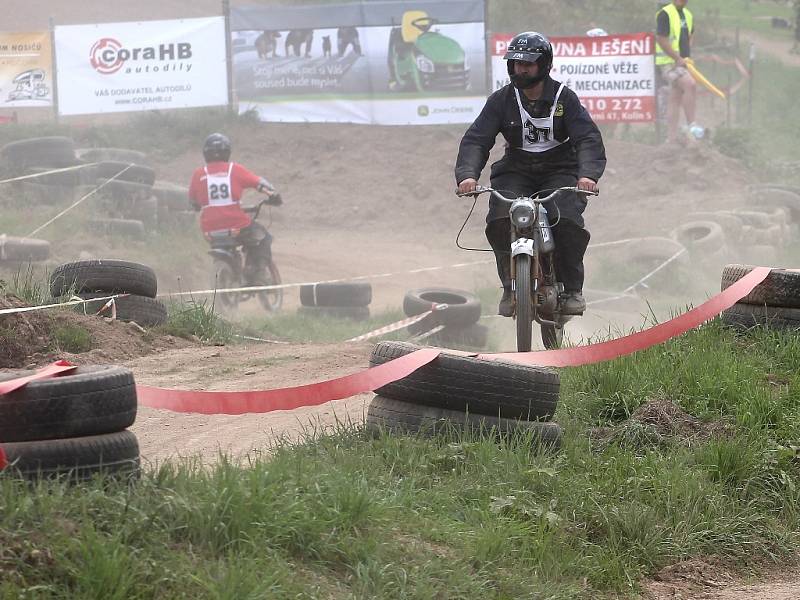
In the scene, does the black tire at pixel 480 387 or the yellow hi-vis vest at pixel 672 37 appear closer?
the black tire at pixel 480 387

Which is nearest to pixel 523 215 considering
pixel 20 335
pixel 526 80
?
pixel 526 80

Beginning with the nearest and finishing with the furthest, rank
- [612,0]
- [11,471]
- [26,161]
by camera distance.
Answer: [11,471], [26,161], [612,0]

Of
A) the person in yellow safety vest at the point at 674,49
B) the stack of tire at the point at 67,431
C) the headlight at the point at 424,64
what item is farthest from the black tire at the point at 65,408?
the person in yellow safety vest at the point at 674,49

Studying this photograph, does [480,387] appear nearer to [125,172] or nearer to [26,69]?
[125,172]

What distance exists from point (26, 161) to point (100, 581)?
17.6 metres

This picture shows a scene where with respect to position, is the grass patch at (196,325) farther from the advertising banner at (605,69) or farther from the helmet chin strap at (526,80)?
the advertising banner at (605,69)

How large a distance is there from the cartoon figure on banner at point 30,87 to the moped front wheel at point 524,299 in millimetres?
14956

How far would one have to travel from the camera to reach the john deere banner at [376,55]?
20344mm

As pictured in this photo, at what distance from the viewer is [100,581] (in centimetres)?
349

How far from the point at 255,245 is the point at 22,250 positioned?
299 centimetres

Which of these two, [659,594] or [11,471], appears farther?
[659,594]

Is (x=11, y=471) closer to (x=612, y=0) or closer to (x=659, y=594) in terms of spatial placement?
(x=659, y=594)

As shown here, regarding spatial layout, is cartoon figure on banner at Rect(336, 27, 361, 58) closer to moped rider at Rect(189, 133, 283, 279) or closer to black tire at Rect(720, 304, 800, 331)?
moped rider at Rect(189, 133, 283, 279)

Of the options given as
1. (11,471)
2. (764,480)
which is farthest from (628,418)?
(11,471)
